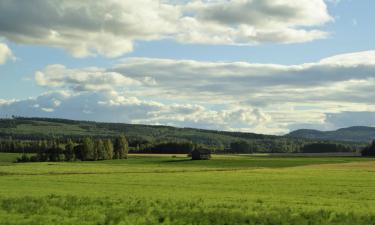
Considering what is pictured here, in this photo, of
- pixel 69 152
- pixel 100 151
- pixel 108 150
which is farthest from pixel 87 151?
pixel 108 150

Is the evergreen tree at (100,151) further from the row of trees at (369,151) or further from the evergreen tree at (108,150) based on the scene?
the row of trees at (369,151)

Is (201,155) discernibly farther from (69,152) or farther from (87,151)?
(69,152)

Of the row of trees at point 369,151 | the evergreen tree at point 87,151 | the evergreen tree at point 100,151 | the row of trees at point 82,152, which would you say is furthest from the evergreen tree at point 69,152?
the row of trees at point 369,151

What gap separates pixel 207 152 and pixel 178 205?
134960mm

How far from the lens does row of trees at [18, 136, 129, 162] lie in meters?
165

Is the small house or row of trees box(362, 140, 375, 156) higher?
row of trees box(362, 140, 375, 156)

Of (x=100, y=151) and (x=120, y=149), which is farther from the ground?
(x=120, y=149)

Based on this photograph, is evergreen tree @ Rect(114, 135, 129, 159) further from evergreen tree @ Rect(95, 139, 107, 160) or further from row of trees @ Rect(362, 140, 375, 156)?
row of trees @ Rect(362, 140, 375, 156)

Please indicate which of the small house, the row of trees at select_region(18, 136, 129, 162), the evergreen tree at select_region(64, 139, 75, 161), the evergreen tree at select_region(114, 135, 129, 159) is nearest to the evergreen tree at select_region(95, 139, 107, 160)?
the row of trees at select_region(18, 136, 129, 162)

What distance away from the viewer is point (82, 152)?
169500mm

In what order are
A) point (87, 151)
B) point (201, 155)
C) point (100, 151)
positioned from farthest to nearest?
1. point (100, 151)
2. point (87, 151)
3. point (201, 155)

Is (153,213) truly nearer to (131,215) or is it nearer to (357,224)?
(131,215)

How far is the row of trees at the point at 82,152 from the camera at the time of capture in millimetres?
164663

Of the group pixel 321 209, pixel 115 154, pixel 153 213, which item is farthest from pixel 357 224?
pixel 115 154
